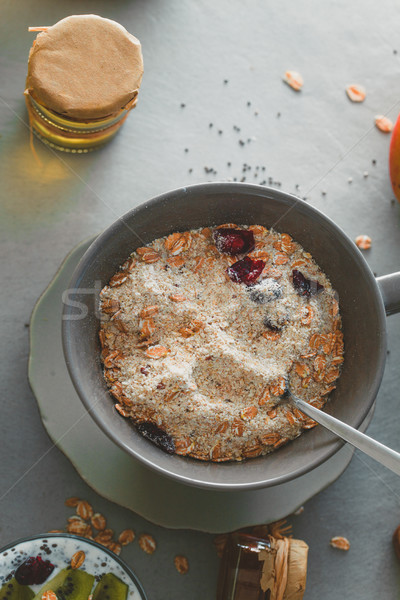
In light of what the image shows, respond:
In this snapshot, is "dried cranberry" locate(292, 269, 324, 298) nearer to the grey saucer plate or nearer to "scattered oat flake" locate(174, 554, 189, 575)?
the grey saucer plate

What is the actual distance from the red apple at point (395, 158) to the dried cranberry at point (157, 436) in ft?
2.32

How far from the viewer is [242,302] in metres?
1.08

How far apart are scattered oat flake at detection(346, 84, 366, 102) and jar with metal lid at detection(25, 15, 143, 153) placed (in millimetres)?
490

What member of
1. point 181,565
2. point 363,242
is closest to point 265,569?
point 181,565

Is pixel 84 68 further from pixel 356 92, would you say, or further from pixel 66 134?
pixel 356 92

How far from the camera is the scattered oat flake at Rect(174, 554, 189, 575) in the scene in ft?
4.12

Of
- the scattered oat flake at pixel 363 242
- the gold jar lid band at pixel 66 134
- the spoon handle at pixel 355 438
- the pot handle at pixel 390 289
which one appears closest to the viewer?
the spoon handle at pixel 355 438

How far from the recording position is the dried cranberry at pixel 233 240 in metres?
1.12

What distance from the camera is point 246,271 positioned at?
1.10 metres

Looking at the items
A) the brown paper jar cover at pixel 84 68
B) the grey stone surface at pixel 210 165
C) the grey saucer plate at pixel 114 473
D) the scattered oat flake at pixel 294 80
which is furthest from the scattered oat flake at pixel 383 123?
the grey saucer plate at pixel 114 473

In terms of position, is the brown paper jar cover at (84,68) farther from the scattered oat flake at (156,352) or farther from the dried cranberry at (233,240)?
the scattered oat flake at (156,352)

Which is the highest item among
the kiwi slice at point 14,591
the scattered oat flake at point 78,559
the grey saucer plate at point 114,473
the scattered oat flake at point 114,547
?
the grey saucer plate at point 114,473

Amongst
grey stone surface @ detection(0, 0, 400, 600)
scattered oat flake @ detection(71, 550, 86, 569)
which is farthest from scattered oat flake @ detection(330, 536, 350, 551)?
scattered oat flake @ detection(71, 550, 86, 569)

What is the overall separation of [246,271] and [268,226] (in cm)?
10
